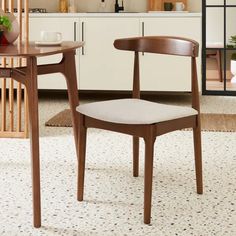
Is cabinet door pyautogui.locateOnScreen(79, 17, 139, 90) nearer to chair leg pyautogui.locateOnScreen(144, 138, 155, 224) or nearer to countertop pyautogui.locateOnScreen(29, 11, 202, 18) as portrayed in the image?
countertop pyautogui.locateOnScreen(29, 11, 202, 18)

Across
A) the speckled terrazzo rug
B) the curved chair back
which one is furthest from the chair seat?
the speckled terrazzo rug

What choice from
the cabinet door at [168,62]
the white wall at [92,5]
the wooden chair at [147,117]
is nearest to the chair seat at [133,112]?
the wooden chair at [147,117]

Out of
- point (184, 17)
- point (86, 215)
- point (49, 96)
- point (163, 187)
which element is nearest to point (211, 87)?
point (184, 17)

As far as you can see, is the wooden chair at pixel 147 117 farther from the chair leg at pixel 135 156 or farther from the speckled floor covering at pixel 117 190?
the chair leg at pixel 135 156

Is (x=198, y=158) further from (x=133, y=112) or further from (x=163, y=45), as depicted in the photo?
(x=163, y=45)

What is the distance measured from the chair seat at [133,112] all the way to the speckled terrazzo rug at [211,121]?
1.92m

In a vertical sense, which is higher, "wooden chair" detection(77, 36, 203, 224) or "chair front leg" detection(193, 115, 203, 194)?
"wooden chair" detection(77, 36, 203, 224)

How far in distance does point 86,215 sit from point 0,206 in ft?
1.45

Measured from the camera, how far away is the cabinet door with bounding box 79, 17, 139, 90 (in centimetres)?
585

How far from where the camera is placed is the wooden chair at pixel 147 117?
7.83 feet

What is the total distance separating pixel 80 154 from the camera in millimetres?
2729

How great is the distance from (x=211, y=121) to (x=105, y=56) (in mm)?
1604

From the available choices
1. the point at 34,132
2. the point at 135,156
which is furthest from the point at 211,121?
the point at 34,132

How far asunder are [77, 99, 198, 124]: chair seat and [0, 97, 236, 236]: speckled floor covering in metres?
0.46
